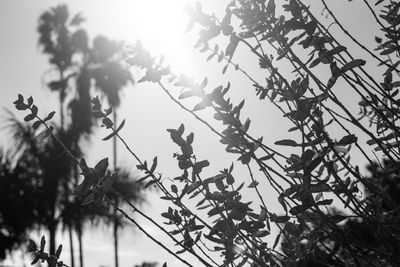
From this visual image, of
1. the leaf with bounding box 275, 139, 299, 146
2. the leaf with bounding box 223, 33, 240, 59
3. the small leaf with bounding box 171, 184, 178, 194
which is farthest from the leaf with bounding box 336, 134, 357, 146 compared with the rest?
the small leaf with bounding box 171, 184, 178, 194

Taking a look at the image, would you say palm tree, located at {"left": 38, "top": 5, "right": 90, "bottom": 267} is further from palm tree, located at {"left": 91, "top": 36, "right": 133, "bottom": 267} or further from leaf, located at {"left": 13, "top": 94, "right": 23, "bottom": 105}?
leaf, located at {"left": 13, "top": 94, "right": 23, "bottom": 105}

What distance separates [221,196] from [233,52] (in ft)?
2.26

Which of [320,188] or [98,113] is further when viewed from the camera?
[98,113]

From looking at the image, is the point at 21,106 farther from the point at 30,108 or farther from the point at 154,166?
the point at 154,166

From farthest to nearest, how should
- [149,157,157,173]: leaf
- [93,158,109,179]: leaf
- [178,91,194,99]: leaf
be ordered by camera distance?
1. [149,157,157,173]: leaf
2. [178,91,194,99]: leaf
3. [93,158,109,179]: leaf

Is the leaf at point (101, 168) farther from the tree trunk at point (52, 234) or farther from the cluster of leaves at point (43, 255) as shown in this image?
the tree trunk at point (52, 234)

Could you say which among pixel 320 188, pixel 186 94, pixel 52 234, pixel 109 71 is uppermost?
pixel 109 71

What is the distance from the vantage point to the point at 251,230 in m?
1.71

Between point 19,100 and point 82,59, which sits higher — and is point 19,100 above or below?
below

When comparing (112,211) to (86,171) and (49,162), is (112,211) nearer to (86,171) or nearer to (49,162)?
(49,162)

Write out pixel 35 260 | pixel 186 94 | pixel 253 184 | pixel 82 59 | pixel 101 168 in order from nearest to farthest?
pixel 101 168
pixel 186 94
pixel 253 184
pixel 35 260
pixel 82 59

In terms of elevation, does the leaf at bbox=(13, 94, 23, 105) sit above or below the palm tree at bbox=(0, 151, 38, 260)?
below

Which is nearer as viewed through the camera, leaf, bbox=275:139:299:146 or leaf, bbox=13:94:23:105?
leaf, bbox=275:139:299:146

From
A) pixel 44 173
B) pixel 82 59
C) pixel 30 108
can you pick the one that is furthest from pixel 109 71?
pixel 30 108
